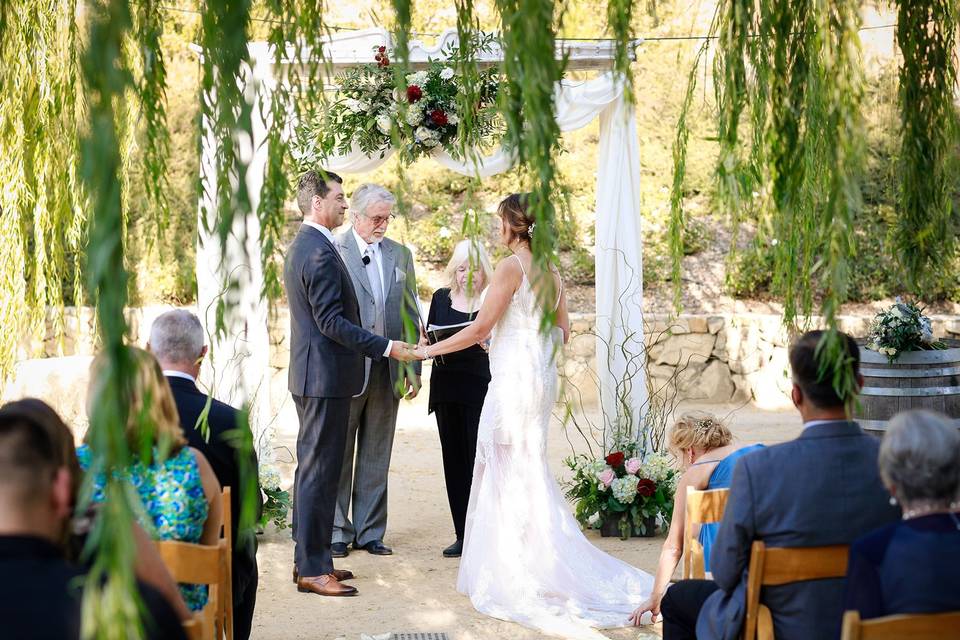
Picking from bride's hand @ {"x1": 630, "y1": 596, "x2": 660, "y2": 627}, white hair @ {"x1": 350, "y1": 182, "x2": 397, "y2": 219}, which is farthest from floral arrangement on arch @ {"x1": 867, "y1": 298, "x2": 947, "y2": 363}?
white hair @ {"x1": 350, "y1": 182, "x2": 397, "y2": 219}

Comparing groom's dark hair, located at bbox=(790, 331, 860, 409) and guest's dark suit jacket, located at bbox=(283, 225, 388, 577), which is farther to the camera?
guest's dark suit jacket, located at bbox=(283, 225, 388, 577)

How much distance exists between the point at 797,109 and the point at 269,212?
54.0 inches

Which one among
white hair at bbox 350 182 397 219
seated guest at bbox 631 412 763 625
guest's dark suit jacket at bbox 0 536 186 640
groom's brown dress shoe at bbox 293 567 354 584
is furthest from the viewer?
white hair at bbox 350 182 397 219

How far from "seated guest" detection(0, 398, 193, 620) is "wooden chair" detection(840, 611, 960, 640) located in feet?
4.06

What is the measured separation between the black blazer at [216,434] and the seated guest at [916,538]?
1824 mm

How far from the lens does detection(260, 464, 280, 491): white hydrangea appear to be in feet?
19.7

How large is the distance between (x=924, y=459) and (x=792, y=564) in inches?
18.3

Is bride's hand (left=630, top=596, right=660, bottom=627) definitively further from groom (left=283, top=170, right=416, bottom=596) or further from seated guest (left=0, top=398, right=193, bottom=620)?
seated guest (left=0, top=398, right=193, bottom=620)

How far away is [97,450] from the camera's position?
135 cm

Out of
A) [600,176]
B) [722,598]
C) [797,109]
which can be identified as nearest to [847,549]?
[722,598]

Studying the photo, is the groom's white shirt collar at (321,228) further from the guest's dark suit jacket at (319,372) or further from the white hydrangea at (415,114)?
the white hydrangea at (415,114)

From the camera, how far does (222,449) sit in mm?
3418

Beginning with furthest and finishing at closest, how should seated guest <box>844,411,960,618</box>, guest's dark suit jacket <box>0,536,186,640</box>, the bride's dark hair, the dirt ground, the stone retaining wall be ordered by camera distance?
the stone retaining wall < the bride's dark hair < the dirt ground < seated guest <box>844,411,960,618</box> < guest's dark suit jacket <box>0,536,186,640</box>

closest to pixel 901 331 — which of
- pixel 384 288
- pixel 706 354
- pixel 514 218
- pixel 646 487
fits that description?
pixel 646 487
